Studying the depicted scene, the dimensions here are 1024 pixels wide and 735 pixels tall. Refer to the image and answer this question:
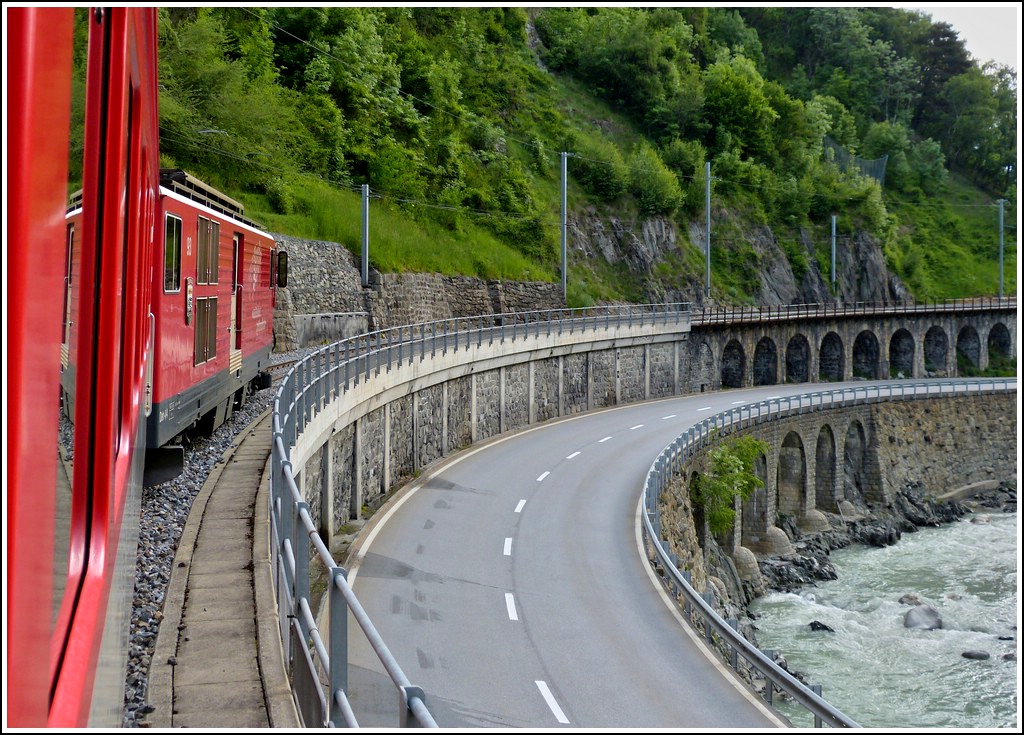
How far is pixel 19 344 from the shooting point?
1.54 m

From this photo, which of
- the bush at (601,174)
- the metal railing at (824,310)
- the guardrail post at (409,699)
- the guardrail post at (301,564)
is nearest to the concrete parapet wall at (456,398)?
the metal railing at (824,310)

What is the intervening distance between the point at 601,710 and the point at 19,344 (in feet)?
43.4

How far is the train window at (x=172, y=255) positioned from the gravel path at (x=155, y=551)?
8.91 ft

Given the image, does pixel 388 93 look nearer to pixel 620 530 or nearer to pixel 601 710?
pixel 620 530

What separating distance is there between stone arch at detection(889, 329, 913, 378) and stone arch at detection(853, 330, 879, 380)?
2144 mm

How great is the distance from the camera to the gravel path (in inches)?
283

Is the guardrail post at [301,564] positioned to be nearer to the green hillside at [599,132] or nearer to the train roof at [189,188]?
the train roof at [189,188]

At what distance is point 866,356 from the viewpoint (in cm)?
7325

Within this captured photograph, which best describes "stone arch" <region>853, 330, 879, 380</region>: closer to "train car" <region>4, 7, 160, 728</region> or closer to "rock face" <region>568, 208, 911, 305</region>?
"rock face" <region>568, 208, 911, 305</region>

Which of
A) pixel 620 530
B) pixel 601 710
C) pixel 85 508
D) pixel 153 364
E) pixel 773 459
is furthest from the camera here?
pixel 773 459

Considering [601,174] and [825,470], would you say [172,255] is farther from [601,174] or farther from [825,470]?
[601,174]

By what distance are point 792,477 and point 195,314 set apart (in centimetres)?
3883

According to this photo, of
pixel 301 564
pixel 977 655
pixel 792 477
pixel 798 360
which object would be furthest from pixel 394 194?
pixel 301 564

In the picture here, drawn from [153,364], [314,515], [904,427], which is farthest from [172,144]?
[904,427]
